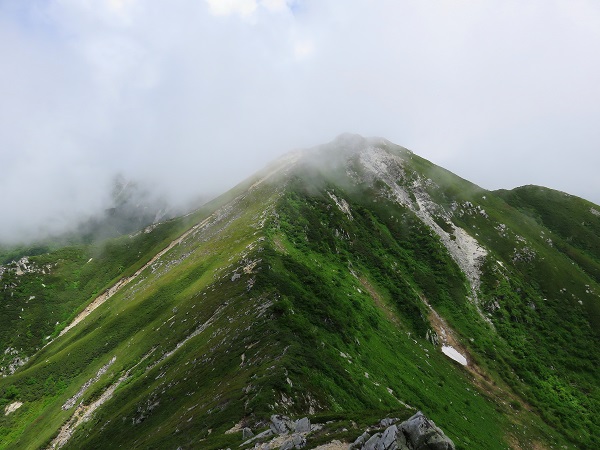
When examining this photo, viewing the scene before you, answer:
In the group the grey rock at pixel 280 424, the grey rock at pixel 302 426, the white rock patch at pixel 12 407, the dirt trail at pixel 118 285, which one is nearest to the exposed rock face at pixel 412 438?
the grey rock at pixel 302 426

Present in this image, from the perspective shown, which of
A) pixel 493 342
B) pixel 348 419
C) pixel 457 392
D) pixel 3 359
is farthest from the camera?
pixel 3 359

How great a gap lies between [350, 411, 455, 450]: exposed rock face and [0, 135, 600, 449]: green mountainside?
354cm

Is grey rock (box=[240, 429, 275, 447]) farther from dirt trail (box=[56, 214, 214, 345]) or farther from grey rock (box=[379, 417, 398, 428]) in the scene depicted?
dirt trail (box=[56, 214, 214, 345])

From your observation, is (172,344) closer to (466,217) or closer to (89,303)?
(89,303)

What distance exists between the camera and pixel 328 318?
2277 inches

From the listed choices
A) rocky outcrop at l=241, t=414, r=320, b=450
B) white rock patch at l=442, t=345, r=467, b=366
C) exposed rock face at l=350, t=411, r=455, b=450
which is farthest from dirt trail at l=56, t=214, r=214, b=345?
exposed rock face at l=350, t=411, r=455, b=450

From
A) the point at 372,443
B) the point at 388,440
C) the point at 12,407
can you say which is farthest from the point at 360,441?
the point at 12,407

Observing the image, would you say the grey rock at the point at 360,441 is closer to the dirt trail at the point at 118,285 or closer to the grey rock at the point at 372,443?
the grey rock at the point at 372,443

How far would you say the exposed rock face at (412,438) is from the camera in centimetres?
2200

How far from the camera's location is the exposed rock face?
22000 mm

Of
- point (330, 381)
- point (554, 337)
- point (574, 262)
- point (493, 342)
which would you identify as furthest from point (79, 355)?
point (574, 262)

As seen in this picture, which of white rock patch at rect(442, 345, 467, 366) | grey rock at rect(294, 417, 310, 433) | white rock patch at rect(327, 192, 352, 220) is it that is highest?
white rock patch at rect(327, 192, 352, 220)

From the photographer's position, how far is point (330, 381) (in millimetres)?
41688

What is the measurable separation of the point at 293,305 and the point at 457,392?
3289cm
